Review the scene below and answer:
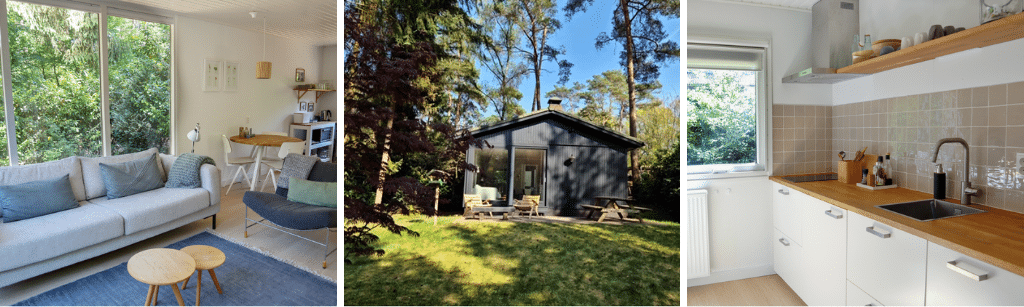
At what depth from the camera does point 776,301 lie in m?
2.26

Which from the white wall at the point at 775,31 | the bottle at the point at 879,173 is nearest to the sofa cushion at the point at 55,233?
the white wall at the point at 775,31

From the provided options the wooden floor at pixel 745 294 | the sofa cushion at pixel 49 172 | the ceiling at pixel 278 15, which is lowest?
the wooden floor at pixel 745 294

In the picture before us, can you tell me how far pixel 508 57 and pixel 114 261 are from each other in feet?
8.66

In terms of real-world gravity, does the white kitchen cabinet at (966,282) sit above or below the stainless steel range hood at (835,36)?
below

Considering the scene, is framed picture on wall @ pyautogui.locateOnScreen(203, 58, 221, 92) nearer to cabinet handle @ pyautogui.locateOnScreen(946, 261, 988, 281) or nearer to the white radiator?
the white radiator

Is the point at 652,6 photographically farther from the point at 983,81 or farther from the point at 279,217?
the point at 279,217

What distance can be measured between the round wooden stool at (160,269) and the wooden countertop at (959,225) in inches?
113

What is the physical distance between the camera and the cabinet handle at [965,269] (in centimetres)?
117

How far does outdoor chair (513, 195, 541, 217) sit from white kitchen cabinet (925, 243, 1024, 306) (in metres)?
1.43

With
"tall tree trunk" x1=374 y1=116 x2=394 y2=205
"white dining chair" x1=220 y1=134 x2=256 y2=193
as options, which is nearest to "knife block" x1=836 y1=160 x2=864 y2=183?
"tall tree trunk" x1=374 y1=116 x2=394 y2=205

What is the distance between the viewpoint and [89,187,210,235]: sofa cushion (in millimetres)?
2559

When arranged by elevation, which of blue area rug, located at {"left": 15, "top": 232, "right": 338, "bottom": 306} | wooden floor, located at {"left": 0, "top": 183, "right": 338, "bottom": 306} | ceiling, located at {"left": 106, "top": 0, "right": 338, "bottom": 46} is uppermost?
ceiling, located at {"left": 106, "top": 0, "right": 338, "bottom": 46}

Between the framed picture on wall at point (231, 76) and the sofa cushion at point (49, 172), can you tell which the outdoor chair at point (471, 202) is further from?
the sofa cushion at point (49, 172)

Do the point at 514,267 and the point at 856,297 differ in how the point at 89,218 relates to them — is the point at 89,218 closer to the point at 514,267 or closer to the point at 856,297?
the point at 514,267
